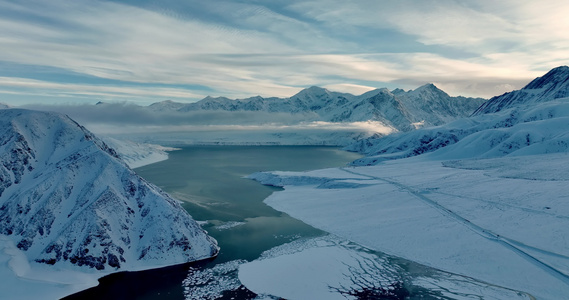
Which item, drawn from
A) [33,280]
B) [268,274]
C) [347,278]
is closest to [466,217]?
[347,278]

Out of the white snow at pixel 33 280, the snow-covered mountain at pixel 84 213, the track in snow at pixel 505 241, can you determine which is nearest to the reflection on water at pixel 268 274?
the white snow at pixel 33 280

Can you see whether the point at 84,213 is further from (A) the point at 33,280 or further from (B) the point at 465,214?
(B) the point at 465,214

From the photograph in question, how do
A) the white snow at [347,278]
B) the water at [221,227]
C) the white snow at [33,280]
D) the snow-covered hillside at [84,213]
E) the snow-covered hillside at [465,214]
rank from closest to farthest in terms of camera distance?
the white snow at [33,280]
the white snow at [347,278]
the water at [221,227]
the snow-covered hillside at [84,213]
the snow-covered hillside at [465,214]

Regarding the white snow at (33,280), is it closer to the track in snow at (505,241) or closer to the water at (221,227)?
the water at (221,227)

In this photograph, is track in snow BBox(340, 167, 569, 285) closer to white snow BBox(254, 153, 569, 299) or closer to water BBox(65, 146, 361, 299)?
white snow BBox(254, 153, 569, 299)

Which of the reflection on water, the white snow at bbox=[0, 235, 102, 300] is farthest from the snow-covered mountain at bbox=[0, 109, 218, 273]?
the reflection on water

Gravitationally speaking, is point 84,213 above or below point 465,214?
below

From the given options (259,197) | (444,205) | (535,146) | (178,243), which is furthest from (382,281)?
(535,146)
